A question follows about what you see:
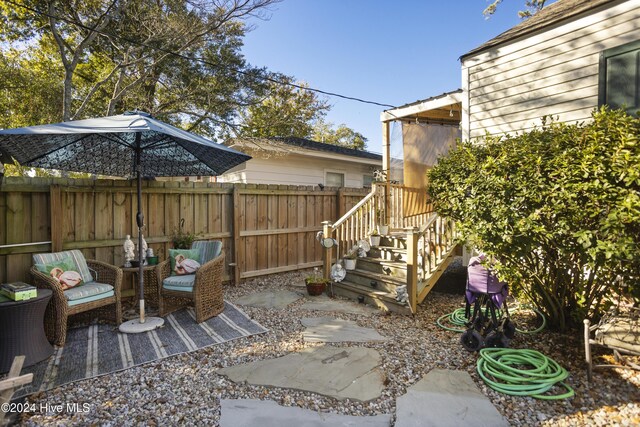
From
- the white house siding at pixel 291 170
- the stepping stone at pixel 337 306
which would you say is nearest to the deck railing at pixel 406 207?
the stepping stone at pixel 337 306

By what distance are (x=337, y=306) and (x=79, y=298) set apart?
3108 millimetres

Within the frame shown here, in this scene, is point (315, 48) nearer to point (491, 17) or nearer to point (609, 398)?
point (491, 17)

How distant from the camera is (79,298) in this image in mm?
3547

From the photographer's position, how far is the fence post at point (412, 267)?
13.9 feet

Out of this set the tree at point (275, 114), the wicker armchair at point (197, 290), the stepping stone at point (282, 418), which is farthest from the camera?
the tree at point (275, 114)

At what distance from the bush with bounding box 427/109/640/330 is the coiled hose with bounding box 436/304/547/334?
15 centimetres

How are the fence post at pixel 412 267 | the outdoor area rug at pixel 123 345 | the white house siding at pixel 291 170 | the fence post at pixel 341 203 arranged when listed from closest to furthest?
the outdoor area rug at pixel 123 345, the fence post at pixel 412 267, the fence post at pixel 341 203, the white house siding at pixel 291 170

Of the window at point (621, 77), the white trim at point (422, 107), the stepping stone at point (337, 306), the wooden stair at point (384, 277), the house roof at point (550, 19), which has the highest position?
the house roof at point (550, 19)

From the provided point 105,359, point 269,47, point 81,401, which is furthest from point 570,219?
point 269,47

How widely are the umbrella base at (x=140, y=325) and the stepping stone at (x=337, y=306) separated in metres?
1.86

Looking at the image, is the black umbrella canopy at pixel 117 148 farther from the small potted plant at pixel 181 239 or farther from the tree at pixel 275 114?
the tree at pixel 275 114

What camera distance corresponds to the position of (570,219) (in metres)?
2.71

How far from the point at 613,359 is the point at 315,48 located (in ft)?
33.5

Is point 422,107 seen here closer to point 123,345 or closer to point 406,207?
point 406,207
